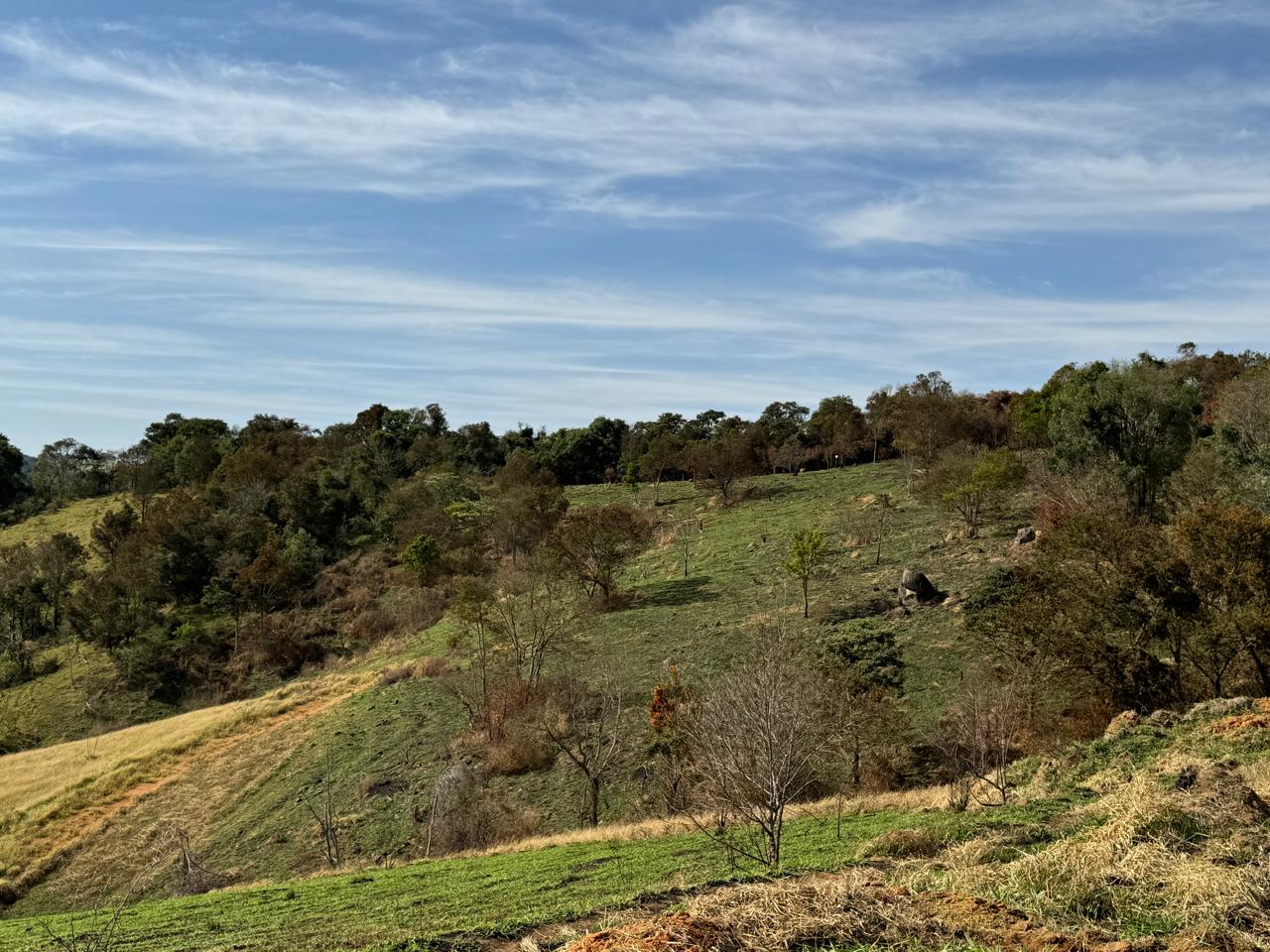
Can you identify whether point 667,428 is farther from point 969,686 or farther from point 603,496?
point 969,686

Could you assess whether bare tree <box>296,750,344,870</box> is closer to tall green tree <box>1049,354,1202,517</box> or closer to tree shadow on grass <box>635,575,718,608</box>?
tree shadow on grass <box>635,575,718,608</box>

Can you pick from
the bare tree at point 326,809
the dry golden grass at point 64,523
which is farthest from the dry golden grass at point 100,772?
the dry golden grass at point 64,523

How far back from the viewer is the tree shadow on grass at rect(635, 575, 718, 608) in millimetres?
55812

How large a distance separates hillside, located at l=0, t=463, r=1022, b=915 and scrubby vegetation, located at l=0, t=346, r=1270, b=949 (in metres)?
0.24

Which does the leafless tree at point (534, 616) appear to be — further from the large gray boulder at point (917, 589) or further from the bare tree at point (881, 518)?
the bare tree at point (881, 518)

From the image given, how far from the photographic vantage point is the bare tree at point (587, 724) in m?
35.3

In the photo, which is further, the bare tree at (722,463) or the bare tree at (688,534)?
the bare tree at (722,463)

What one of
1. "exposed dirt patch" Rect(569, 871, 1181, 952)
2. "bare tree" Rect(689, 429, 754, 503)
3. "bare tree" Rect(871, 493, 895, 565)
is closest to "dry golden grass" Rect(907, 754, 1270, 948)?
"exposed dirt patch" Rect(569, 871, 1181, 952)

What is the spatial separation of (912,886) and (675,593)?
47.8 meters

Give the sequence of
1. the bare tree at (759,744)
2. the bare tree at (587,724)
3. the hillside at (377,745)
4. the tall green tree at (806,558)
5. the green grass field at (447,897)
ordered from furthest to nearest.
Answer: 1. the tall green tree at (806,558)
2. the hillside at (377,745)
3. the bare tree at (587,724)
4. the bare tree at (759,744)
5. the green grass field at (447,897)

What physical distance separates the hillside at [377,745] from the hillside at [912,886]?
28.7ft

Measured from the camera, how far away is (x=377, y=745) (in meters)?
43.9

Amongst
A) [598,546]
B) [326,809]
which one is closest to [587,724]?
[326,809]

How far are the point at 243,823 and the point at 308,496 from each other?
57.3 m
